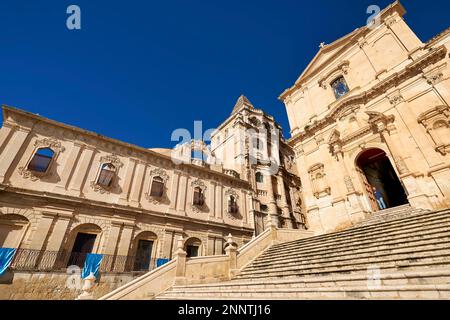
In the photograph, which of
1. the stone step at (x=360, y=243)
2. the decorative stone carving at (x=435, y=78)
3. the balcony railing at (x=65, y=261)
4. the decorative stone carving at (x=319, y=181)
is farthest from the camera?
the decorative stone carving at (x=319, y=181)

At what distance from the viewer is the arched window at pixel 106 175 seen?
14789 mm

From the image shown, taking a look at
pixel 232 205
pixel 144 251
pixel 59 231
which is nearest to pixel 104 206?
pixel 59 231

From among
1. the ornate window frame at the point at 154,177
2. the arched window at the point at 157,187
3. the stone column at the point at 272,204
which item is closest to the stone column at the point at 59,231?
the ornate window frame at the point at 154,177

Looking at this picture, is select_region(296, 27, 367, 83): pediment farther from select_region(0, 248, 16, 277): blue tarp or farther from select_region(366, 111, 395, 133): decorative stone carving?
select_region(0, 248, 16, 277): blue tarp

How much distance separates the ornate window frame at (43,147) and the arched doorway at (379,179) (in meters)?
19.7

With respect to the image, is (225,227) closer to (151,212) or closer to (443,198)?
(151,212)

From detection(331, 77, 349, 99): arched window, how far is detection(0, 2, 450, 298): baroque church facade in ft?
0.28

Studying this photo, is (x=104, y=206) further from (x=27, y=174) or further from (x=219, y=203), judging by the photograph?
(x=219, y=203)

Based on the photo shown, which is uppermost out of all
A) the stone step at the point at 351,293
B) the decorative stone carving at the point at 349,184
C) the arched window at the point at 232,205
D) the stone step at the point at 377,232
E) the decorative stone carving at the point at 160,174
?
the decorative stone carving at the point at 160,174

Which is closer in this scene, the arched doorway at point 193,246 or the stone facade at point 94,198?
the stone facade at point 94,198

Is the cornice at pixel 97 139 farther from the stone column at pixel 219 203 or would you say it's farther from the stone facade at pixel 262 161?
the stone facade at pixel 262 161

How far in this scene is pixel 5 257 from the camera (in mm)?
10133

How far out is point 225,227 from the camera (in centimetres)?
1848
